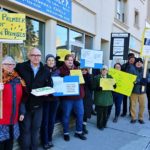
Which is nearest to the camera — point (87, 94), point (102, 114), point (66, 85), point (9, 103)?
point (9, 103)

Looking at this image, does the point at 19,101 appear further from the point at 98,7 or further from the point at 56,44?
the point at 98,7

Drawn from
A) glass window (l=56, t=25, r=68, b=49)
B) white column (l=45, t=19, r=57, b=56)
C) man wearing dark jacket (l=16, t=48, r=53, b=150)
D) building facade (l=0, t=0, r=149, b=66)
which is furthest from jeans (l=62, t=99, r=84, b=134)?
glass window (l=56, t=25, r=68, b=49)

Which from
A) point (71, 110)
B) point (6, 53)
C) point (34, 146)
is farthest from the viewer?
point (6, 53)

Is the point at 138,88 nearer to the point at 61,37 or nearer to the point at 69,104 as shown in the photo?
the point at 69,104

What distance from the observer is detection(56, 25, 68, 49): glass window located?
8.17 metres

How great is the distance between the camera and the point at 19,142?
15.2 ft

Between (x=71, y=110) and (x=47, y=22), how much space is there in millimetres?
2820

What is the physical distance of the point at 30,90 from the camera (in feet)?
13.9

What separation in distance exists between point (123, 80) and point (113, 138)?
5.25ft

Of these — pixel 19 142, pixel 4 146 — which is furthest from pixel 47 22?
pixel 4 146

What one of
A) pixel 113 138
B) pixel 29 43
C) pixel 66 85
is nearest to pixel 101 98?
pixel 113 138

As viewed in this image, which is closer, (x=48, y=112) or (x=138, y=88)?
(x=48, y=112)

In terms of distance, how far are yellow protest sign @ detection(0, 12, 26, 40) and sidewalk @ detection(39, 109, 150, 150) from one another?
2.36m

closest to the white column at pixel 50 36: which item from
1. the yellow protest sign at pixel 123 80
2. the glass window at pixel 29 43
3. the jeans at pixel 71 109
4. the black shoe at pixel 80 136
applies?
the glass window at pixel 29 43
